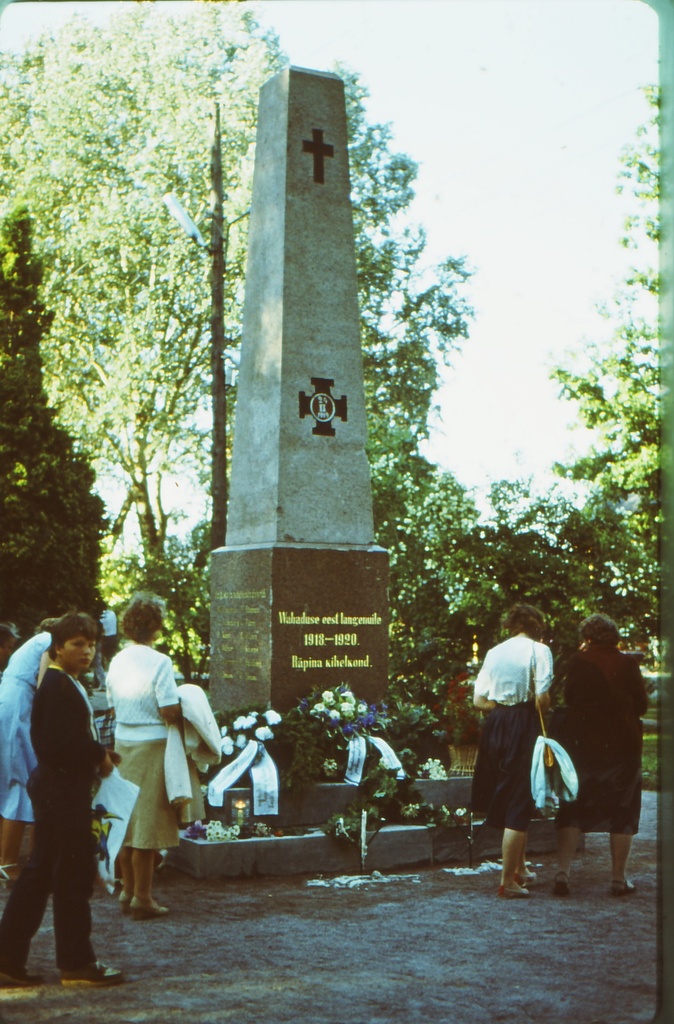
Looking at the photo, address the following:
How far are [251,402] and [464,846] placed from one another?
3780mm

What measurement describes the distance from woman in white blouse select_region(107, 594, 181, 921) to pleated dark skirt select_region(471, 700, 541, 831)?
1970mm

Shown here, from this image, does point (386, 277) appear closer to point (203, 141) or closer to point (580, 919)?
point (203, 141)

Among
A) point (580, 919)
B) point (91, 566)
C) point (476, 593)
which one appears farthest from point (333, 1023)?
point (91, 566)

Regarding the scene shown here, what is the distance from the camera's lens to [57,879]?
529cm

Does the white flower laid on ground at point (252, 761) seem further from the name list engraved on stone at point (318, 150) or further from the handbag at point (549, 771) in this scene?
the name list engraved on stone at point (318, 150)

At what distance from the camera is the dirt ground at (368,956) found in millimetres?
4988

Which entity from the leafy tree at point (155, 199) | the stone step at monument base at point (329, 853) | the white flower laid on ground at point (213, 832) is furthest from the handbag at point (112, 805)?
the leafy tree at point (155, 199)

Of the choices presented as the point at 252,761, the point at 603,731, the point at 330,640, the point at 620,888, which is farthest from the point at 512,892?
the point at 330,640

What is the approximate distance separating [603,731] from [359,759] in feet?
5.82

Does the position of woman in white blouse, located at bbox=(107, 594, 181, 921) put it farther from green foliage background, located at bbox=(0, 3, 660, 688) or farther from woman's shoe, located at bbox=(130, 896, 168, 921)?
green foliage background, located at bbox=(0, 3, 660, 688)

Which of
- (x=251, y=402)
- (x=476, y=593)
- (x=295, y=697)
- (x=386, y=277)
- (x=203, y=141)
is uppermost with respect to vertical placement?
(x=203, y=141)

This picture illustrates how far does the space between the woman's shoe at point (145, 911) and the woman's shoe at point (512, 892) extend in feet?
6.51

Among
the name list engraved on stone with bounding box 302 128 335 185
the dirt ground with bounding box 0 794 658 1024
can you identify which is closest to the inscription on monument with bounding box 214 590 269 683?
the dirt ground with bounding box 0 794 658 1024

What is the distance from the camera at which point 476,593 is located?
16.0m
